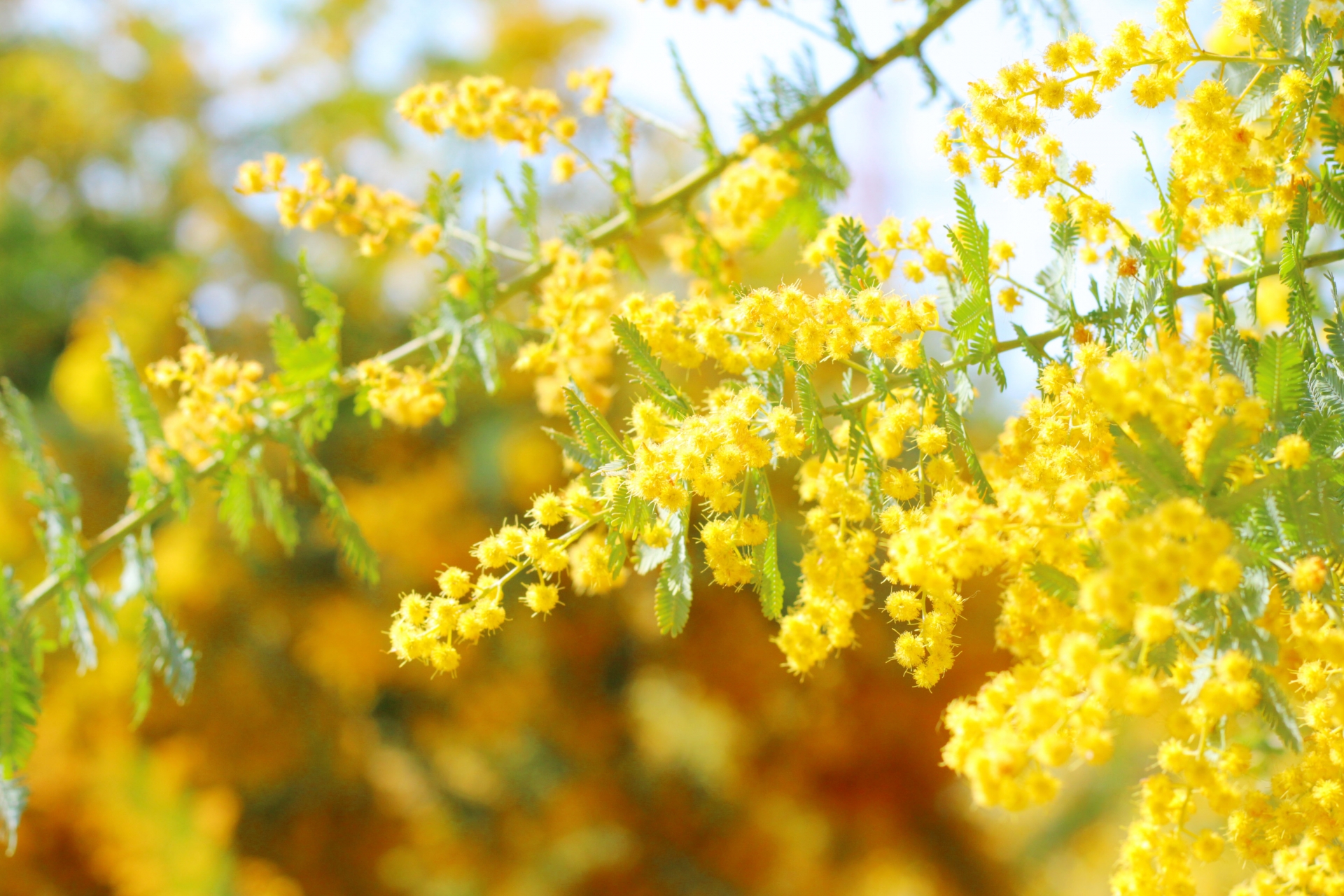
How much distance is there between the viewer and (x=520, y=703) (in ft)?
12.5

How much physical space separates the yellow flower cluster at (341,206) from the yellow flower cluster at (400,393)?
0.52 ft

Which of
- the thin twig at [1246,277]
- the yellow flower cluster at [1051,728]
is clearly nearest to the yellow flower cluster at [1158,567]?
the yellow flower cluster at [1051,728]

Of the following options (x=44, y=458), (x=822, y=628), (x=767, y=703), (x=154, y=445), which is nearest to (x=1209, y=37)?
(x=822, y=628)

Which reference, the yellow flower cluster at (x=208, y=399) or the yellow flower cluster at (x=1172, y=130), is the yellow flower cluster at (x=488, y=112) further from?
the yellow flower cluster at (x=1172, y=130)

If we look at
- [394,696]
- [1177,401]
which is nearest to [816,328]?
[1177,401]

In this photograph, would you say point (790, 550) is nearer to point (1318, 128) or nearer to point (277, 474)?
point (1318, 128)

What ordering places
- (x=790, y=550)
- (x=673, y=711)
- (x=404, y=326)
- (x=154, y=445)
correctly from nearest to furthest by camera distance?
(x=154, y=445) → (x=790, y=550) → (x=404, y=326) → (x=673, y=711)

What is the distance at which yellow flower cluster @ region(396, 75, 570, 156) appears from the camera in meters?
1.11

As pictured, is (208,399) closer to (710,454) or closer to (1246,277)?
(710,454)

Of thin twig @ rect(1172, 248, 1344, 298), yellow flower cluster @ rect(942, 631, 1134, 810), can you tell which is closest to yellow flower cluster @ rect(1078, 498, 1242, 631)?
yellow flower cluster @ rect(942, 631, 1134, 810)

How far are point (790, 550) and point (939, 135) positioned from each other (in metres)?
1.59

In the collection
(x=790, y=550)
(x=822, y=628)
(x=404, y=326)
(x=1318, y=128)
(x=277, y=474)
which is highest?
(x=404, y=326)

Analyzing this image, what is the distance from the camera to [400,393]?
985 millimetres

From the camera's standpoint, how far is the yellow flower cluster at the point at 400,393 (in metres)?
0.98
